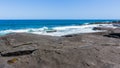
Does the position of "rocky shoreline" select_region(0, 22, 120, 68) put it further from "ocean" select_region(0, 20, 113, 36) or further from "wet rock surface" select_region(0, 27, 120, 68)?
"ocean" select_region(0, 20, 113, 36)

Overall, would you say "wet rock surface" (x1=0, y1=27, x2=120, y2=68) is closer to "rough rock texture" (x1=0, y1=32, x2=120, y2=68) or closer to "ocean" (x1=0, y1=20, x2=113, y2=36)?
"rough rock texture" (x1=0, y1=32, x2=120, y2=68)

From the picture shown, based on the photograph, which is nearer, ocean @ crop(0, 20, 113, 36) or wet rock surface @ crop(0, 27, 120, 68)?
wet rock surface @ crop(0, 27, 120, 68)

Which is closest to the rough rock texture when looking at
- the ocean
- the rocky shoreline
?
the rocky shoreline

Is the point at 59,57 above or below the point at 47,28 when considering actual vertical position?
above

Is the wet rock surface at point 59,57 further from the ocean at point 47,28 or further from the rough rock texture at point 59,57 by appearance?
the ocean at point 47,28

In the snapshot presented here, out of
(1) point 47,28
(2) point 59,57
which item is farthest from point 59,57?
(1) point 47,28

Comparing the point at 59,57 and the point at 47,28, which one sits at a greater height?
the point at 59,57

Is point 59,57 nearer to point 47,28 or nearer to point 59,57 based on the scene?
point 59,57

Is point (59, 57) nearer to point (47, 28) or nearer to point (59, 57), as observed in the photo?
point (59, 57)

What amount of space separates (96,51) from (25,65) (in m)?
1.97

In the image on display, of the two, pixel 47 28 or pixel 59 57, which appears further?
pixel 47 28

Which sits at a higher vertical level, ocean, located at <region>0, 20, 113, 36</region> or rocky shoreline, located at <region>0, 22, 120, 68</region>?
rocky shoreline, located at <region>0, 22, 120, 68</region>

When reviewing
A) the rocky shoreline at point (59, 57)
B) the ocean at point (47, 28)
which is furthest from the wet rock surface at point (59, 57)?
the ocean at point (47, 28)

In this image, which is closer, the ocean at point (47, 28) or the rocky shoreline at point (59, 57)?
the rocky shoreline at point (59, 57)
